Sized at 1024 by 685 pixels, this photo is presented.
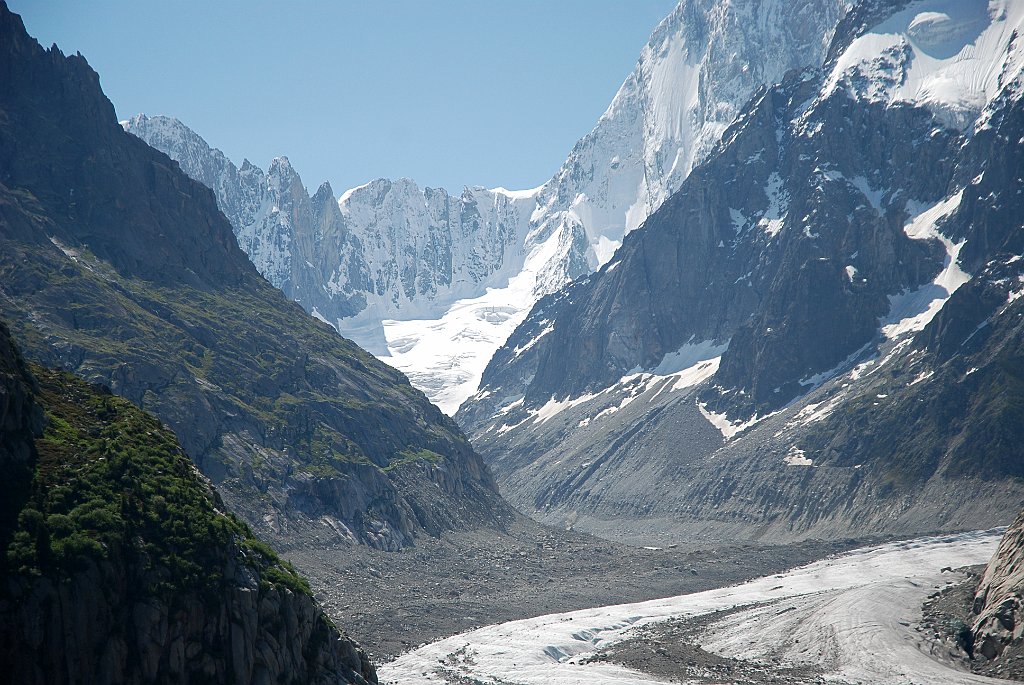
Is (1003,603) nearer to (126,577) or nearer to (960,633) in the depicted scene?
(960,633)

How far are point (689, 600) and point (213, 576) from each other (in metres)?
122

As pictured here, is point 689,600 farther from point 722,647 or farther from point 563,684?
point 563,684

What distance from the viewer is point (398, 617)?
169 m

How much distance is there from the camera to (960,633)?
133 m

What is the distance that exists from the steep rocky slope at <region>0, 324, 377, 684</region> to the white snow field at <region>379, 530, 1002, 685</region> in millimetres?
48355

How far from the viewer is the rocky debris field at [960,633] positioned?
119 m

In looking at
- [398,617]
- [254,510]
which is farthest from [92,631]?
[254,510]

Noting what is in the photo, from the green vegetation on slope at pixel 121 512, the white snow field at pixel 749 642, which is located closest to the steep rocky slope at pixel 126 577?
the green vegetation on slope at pixel 121 512

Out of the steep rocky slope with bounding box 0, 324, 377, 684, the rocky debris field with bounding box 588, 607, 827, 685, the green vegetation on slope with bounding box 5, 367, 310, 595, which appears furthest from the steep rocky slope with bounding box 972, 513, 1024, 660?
the green vegetation on slope with bounding box 5, 367, 310, 595

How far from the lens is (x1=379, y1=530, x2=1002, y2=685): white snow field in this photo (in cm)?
13088

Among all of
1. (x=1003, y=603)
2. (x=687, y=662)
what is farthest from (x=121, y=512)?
(x=1003, y=603)

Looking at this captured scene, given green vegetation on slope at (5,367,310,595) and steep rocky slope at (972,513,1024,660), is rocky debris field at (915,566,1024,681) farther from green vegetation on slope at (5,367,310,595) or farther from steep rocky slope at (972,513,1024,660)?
green vegetation on slope at (5,367,310,595)

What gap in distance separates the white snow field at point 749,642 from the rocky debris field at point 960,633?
1664 mm

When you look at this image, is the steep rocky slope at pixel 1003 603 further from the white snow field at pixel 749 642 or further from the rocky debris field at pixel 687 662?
the rocky debris field at pixel 687 662
